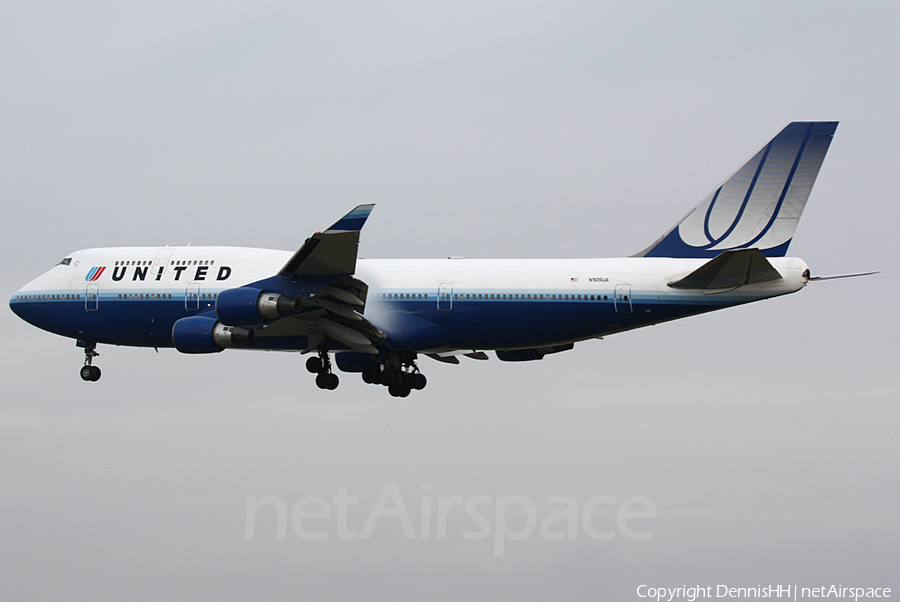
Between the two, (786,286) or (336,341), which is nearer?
(786,286)

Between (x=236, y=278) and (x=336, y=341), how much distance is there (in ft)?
13.7

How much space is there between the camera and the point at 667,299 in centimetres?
3384

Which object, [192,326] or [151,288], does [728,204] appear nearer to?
[192,326]

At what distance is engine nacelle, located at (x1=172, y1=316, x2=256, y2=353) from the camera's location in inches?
1391

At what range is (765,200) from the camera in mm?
34062

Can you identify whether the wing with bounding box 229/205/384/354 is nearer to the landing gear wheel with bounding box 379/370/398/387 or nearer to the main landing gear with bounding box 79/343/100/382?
the landing gear wheel with bounding box 379/370/398/387

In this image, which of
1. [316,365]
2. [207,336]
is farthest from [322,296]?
[316,365]

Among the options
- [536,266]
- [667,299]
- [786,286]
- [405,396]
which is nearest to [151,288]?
[405,396]

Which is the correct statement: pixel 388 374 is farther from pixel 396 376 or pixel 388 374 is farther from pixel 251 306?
pixel 251 306

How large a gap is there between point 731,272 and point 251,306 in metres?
14.1

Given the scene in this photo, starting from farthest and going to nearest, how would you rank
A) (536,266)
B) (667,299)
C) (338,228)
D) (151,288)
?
(151,288), (536,266), (667,299), (338,228)

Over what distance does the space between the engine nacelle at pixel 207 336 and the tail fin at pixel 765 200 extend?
13976mm

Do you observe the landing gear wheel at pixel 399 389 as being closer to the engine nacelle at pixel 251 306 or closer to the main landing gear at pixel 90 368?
the engine nacelle at pixel 251 306

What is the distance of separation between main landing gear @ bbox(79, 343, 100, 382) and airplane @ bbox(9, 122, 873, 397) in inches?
30.0
